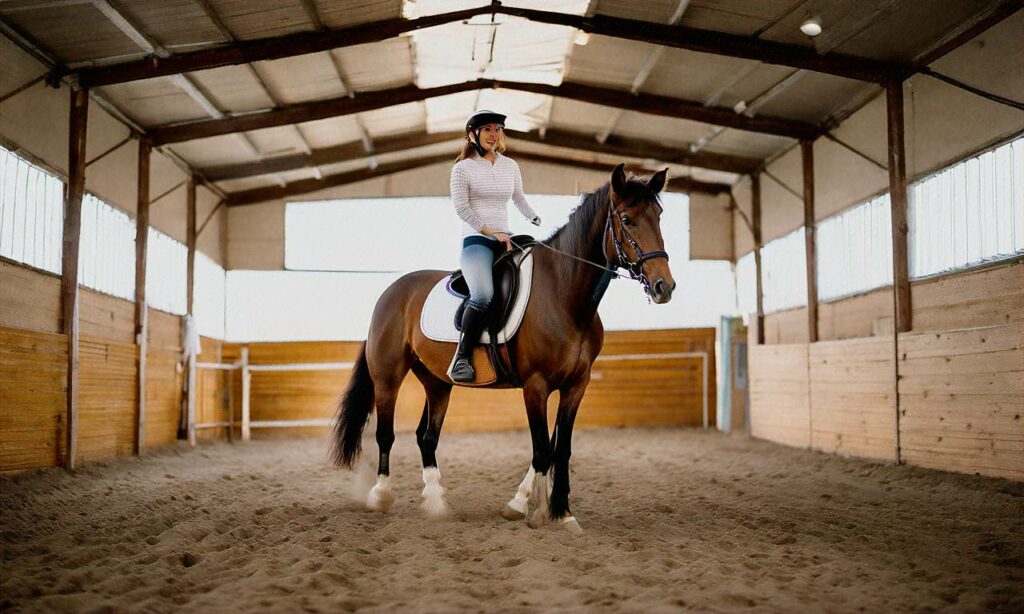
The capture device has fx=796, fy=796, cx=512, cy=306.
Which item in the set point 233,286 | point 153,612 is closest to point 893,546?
point 153,612

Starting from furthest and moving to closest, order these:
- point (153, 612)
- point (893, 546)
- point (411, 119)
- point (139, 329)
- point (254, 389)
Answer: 1. point (254, 389)
2. point (411, 119)
3. point (139, 329)
4. point (893, 546)
5. point (153, 612)

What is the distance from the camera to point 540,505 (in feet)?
14.7

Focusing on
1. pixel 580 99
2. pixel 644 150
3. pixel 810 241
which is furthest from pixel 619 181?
pixel 644 150

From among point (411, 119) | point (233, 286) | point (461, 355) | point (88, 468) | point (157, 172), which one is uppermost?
point (411, 119)

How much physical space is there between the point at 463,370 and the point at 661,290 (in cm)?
132

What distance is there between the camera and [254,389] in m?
13.6

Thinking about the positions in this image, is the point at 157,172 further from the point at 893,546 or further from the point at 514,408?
the point at 893,546

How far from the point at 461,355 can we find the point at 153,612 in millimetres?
2286

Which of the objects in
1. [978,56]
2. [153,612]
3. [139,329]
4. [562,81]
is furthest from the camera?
[562,81]

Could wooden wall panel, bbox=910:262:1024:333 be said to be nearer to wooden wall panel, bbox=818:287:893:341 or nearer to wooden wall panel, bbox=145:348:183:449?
wooden wall panel, bbox=818:287:893:341

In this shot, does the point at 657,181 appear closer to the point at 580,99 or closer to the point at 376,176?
the point at 580,99

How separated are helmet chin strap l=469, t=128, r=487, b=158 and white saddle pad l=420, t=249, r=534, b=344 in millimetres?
694

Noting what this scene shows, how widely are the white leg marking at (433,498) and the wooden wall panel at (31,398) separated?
13.3ft

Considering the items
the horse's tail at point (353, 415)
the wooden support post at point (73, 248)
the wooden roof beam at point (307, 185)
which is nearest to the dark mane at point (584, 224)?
the horse's tail at point (353, 415)
